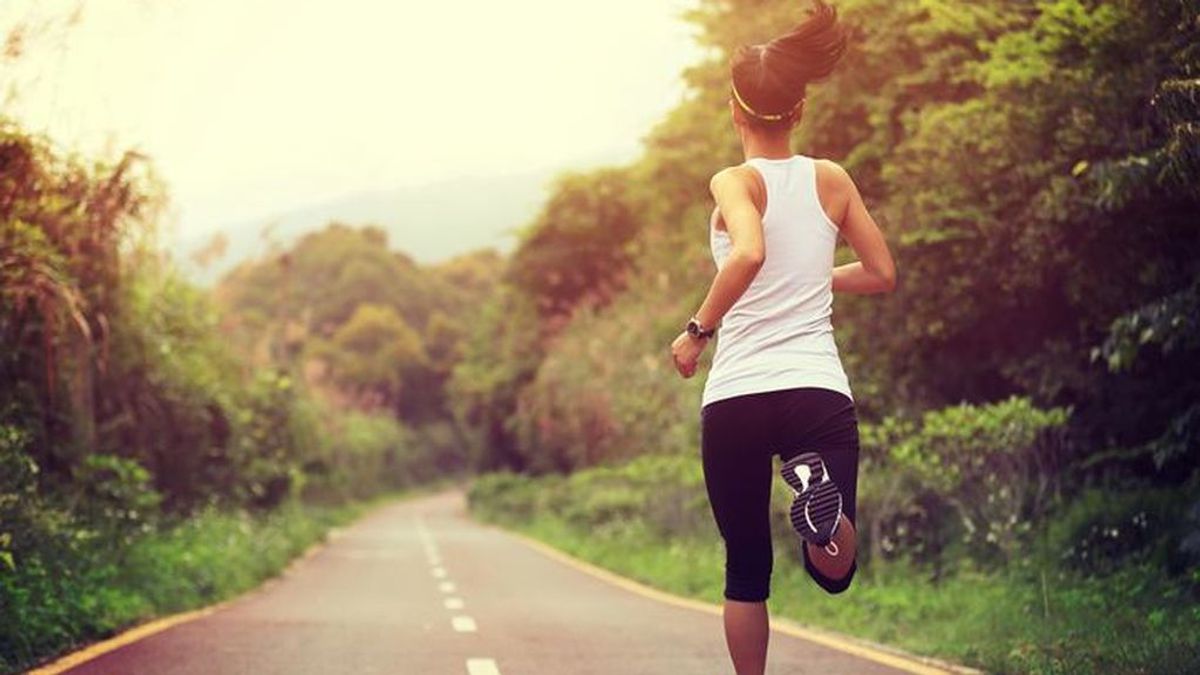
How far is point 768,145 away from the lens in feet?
13.3

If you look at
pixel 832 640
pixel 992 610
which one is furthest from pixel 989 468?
pixel 832 640

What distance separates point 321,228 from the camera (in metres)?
87.8

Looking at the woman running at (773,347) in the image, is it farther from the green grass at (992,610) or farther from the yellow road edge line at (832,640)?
the yellow road edge line at (832,640)

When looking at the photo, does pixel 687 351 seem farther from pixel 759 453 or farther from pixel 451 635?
pixel 451 635

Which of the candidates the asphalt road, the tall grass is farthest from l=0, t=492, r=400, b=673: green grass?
the asphalt road

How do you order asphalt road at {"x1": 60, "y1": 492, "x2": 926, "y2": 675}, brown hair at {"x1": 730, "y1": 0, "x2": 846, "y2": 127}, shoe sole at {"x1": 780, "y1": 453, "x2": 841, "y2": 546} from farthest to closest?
1. asphalt road at {"x1": 60, "y1": 492, "x2": 926, "y2": 675}
2. brown hair at {"x1": 730, "y1": 0, "x2": 846, "y2": 127}
3. shoe sole at {"x1": 780, "y1": 453, "x2": 841, "y2": 546}

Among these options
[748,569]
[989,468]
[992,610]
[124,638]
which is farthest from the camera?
[989,468]

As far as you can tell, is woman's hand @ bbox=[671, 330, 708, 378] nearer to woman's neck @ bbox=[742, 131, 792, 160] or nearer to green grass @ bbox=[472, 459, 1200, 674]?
woman's neck @ bbox=[742, 131, 792, 160]

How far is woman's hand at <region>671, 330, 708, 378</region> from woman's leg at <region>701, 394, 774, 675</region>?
0.41 feet

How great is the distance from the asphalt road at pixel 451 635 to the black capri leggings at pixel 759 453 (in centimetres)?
320

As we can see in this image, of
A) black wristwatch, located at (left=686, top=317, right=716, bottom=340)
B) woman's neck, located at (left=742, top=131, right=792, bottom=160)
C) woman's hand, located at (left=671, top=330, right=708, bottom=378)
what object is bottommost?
woman's hand, located at (left=671, top=330, right=708, bottom=378)

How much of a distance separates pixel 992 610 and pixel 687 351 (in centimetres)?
596

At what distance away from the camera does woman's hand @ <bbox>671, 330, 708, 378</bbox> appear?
386 centimetres

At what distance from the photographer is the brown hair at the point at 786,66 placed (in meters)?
3.97
